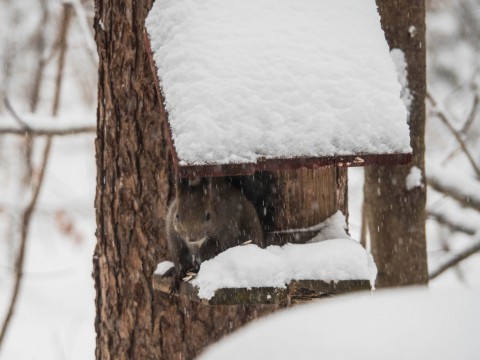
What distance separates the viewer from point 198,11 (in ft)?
7.61

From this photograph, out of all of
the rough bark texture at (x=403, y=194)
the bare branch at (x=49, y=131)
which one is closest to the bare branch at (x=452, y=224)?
the rough bark texture at (x=403, y=194)

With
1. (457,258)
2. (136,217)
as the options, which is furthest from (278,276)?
(457,258)

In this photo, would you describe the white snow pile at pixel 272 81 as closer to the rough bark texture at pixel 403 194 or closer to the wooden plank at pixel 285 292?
the wooden plank at pixel 285 292

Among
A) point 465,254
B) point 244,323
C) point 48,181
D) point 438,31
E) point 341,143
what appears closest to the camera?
point 341,143

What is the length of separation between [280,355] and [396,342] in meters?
0.20

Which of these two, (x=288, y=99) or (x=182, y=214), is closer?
(x=288, y=99)

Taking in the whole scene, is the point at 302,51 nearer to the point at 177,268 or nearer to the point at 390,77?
the point at 390,77

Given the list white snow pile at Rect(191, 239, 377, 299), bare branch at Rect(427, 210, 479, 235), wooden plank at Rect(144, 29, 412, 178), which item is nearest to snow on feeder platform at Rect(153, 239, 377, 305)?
white snow pile at Rect(191, 239, 377, 299)

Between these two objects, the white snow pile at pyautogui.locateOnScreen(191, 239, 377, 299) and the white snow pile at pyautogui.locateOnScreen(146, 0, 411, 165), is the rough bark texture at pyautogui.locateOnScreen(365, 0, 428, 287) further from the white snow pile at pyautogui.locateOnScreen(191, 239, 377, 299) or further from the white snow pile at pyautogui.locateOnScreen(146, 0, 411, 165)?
the white snow pile at pyautogui.locateOnScreen(191, 239, 377, 299)

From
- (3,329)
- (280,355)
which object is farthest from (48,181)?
(280,355)

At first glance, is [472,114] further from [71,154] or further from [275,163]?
Answer: [71,154]

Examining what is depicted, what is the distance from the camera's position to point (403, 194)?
3.29 metres

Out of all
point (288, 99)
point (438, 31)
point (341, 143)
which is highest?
point (438, 31)

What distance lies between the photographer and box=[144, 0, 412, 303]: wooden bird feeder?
2.04 m
